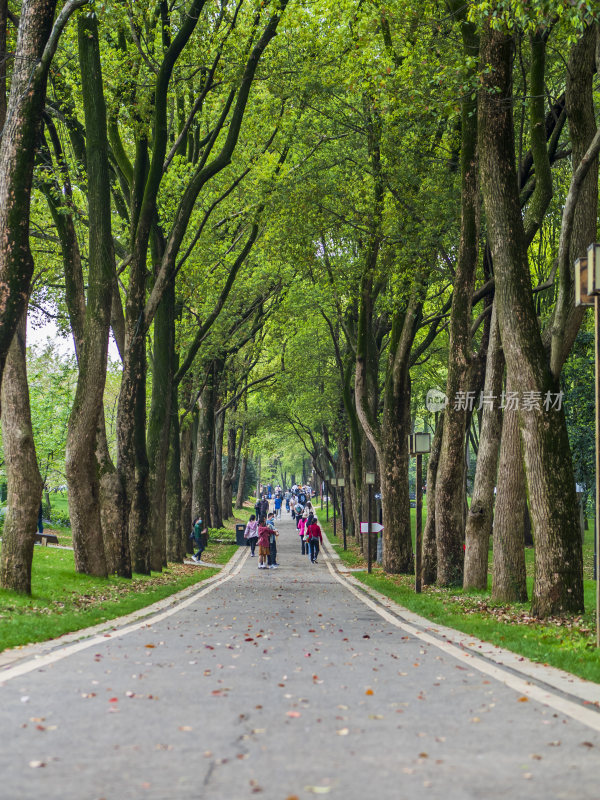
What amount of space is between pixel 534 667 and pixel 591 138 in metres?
7.93

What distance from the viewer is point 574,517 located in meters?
12.0

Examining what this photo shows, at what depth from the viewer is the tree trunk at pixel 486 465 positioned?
16.2 m

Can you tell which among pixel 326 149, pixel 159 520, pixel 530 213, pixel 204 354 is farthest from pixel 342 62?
pixel 204 354

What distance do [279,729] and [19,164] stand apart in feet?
29.9

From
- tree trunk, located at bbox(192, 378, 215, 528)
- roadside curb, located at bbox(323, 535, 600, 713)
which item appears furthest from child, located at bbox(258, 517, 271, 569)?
roadside curb, located at bbox(323, 535, 600, 713)

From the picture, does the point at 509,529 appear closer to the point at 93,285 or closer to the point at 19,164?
the point at 93,285

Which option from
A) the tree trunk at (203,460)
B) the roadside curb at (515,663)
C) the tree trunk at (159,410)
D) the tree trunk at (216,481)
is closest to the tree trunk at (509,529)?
the roadside curb at (515,663)

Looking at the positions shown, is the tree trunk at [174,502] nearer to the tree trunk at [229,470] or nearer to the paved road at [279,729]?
the paved road at [279,729]

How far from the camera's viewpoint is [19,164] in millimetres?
12188

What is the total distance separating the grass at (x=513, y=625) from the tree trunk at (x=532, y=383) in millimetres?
543

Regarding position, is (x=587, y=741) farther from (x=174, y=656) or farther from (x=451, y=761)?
(x=174, y=656)

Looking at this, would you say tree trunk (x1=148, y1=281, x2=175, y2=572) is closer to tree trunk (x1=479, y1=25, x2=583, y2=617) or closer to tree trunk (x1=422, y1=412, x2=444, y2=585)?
tree trunk (x1=422, y1=412, x2=444, y2=585)

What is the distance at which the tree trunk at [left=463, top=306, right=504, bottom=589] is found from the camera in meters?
16.2

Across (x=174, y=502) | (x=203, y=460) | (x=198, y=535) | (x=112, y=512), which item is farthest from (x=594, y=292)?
(x=203, y=460)
